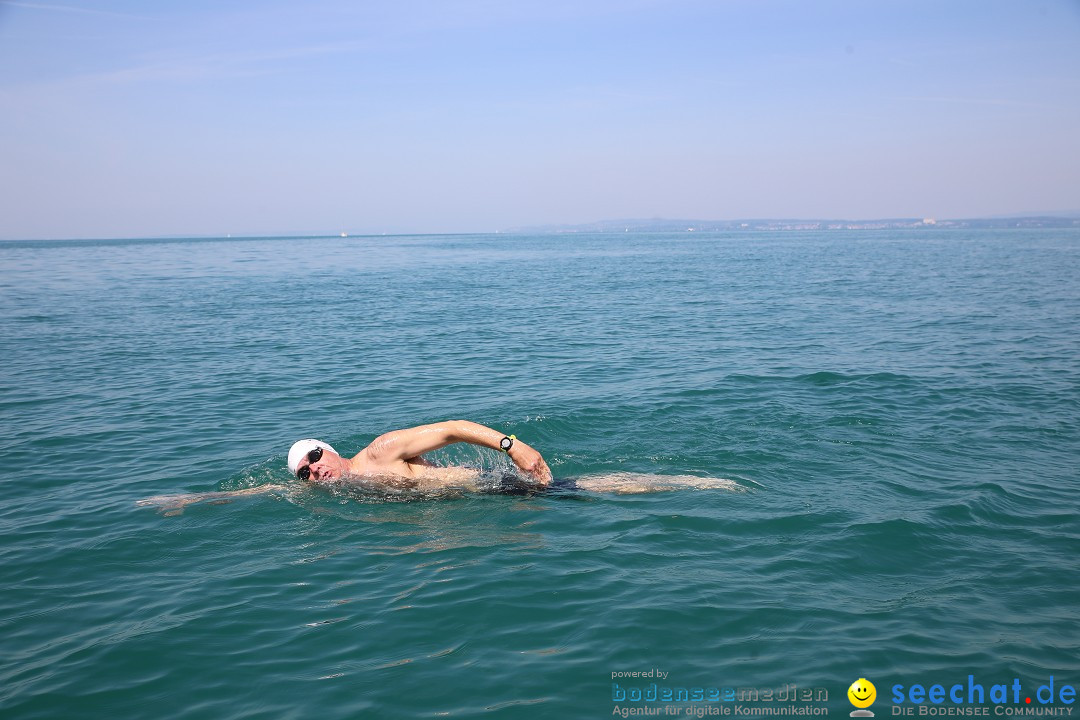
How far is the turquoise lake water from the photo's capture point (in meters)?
5.77

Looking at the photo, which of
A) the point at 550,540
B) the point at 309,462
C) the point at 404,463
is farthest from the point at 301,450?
the point at 550,540

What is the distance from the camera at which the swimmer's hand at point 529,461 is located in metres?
8.09

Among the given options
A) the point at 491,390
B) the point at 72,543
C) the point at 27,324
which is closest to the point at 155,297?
the point at 27,324

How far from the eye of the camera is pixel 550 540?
8.24 metres

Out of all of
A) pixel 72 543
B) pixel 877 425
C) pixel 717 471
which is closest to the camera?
pixel 72 543

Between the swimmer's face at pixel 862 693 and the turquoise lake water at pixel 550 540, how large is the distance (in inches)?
3.8

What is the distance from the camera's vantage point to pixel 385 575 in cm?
749

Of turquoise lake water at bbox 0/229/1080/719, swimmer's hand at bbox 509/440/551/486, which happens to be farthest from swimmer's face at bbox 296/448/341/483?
swimmer's hand at bbox 509/440/551/486

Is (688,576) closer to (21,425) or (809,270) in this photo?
(21,425)

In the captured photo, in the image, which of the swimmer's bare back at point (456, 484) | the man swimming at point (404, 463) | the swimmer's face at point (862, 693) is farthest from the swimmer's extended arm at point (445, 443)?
the swimmer's face at point (862, 693)

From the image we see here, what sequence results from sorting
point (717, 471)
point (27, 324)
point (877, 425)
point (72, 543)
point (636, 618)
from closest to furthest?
point (636, 618)
point (72, 543)
point (717, 471)
point (877, 425)
point (27, 324)

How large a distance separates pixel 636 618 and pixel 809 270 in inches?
2122

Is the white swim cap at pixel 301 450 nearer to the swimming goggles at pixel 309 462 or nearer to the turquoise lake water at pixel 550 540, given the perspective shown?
the swimming goggles at pixel 309 462

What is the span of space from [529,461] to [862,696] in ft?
13.9
